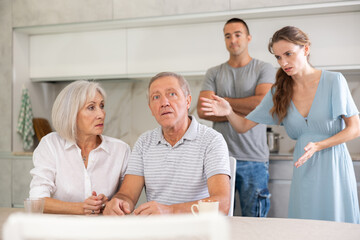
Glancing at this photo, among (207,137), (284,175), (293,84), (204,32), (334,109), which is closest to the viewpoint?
(207,137)

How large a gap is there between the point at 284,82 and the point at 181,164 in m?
0.73

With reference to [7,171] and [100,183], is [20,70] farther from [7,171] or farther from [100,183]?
[100,183]

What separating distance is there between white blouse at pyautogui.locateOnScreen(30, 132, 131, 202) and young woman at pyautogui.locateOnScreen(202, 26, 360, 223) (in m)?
0.80

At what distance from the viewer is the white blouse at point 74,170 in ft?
5.39

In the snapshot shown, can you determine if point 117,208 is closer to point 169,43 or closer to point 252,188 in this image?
point 252,188

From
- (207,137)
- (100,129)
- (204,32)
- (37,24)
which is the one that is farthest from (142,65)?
(207,137)

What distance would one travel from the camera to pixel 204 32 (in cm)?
313

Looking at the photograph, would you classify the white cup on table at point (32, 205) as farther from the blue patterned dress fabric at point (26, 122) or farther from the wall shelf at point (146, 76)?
the blue patterned dress fabric at point (26, 122)

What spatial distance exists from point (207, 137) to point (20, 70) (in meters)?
2.53

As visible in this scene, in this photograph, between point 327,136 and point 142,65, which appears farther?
point 142,65

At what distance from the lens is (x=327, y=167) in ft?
5.71

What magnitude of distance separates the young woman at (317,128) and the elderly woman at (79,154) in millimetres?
813

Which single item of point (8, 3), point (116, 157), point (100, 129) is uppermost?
point (8, 3)

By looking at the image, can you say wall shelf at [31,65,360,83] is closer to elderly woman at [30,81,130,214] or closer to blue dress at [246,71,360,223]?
blue dress at [246,71,360,223]
